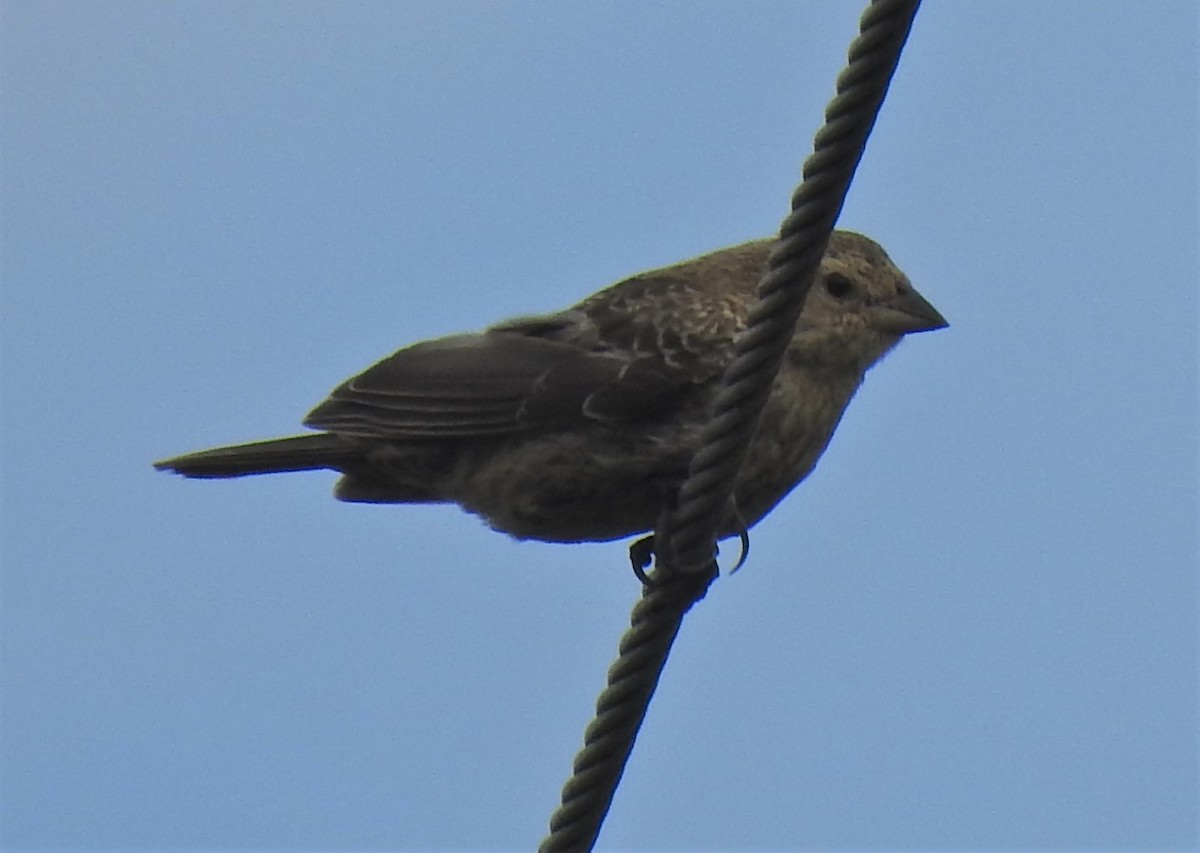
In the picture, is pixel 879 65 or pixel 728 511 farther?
pixel 728 511

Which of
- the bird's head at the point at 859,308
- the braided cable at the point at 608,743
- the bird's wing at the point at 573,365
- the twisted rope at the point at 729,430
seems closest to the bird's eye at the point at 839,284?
the bird's head at the point at 859,308

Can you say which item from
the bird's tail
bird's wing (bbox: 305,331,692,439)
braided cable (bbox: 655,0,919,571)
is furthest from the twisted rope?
the bird's tail

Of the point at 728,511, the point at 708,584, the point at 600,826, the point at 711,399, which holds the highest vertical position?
the point at 711,399

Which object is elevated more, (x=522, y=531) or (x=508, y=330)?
(x=508, y=330)

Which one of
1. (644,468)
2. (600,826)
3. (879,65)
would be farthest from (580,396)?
(879,65)

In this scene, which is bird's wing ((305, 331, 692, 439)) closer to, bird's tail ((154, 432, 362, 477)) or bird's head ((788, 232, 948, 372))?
bird's tail ((154, 432, 362, 477))

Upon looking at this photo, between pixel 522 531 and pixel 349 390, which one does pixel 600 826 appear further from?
pixel 349 390

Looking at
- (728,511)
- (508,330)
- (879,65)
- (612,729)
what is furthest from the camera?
(508,330)

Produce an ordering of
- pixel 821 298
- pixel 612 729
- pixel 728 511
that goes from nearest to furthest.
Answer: pixel 612 729 → pixel 728 511 → pixel 821 298
